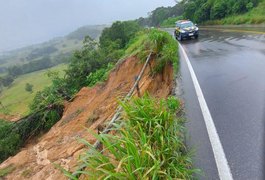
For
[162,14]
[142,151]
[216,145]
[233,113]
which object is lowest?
[162,14]

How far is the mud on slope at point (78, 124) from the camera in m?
8.95

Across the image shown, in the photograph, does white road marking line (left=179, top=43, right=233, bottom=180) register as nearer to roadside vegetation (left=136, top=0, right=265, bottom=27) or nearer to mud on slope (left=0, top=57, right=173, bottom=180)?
mud on slope (left=0, top=57, right=173, bottom=180)

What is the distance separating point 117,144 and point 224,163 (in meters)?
1.58

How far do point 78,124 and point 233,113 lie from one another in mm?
7985

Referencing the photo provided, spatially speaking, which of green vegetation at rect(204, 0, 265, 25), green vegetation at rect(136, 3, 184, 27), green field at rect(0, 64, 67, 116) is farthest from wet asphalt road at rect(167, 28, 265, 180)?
green vegetation at rect(136, 3, 184, 27)

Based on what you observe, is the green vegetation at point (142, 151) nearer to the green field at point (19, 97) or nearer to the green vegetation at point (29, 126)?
the green vegetation at point (29, 126)

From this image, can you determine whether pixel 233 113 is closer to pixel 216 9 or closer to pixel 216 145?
pixel 216 145

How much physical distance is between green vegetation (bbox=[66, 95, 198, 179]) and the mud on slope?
2.46m

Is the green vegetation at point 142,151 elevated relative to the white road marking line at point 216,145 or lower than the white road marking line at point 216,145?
elevated

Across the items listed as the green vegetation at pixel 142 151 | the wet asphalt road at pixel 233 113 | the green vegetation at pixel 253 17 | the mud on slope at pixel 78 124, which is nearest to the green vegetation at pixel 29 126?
the mud on slope at pixel 78 124

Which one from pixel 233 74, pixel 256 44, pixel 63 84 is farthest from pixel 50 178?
pixel 63 84

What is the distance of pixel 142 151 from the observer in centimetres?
371

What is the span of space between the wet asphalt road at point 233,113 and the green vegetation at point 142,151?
450 millimetres

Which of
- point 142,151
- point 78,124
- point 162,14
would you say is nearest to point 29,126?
point 78,124
